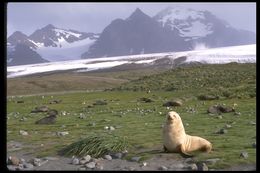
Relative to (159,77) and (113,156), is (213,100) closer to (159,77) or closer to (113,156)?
(113,156)

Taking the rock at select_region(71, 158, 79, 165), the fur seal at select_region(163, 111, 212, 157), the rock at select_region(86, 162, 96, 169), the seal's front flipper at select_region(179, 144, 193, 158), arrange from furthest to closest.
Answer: the fur seal at select_region(163, 111, 212, 157), the rock at select_region(71, 158, 79, 165), the seal's front flipper at select_region(179, 144, 193, 158), the rock at select_region(86, 162, 96, 169)

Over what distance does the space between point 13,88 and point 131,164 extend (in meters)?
97.7

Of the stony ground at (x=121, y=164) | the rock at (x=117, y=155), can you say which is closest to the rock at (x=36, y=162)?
the stony ground at (x=121, y=164)

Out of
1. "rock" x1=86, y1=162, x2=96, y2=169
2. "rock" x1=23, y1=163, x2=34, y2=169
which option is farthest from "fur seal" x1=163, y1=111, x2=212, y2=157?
"rock" x1=23, y1=163, x2=34, y2=169

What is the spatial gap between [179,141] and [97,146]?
9.47 feet

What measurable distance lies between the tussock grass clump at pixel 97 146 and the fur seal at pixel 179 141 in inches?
71.9

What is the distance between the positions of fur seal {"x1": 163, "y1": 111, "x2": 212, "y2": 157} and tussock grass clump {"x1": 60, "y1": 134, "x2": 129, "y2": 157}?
183 cm

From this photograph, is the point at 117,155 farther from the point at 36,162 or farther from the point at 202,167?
the point at 202,167

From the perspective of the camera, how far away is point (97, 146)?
16.3 meters

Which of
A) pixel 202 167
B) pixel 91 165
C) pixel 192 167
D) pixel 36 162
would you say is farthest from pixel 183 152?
pixel 36 162

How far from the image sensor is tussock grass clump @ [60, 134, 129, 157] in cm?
1602

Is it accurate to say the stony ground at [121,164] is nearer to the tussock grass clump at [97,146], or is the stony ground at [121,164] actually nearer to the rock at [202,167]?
the rock at [202,167]

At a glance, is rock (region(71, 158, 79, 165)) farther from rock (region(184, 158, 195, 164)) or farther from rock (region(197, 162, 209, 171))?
rock (region(197, 162, 209, 171))

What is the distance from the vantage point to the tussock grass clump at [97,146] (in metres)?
16.0
